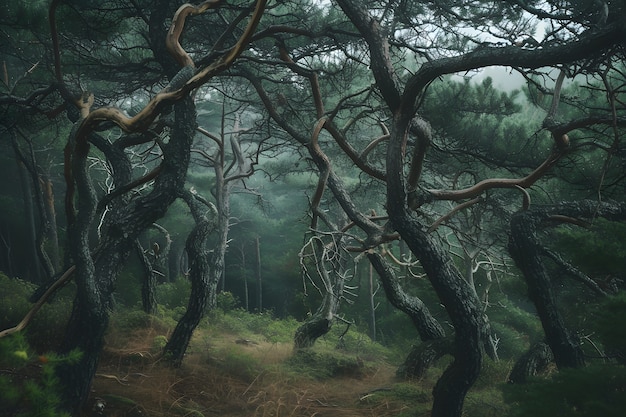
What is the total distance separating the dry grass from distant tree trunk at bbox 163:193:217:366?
0.26 meters

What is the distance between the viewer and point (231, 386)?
23.5 ft

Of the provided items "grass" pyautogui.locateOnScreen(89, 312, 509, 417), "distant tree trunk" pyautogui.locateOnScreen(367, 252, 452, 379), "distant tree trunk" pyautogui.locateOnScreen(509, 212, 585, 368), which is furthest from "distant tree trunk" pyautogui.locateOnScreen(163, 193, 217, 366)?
"distant tree trunk" pyautogui.locateOnScreen(509, 212, 585, 368)

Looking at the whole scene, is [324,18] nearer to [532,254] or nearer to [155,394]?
[532,254]

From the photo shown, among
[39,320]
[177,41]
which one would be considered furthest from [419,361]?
[177,41]

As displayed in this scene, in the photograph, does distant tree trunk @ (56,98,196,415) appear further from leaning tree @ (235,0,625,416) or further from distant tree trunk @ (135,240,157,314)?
distant tree trunk @ (135,240,157,314)

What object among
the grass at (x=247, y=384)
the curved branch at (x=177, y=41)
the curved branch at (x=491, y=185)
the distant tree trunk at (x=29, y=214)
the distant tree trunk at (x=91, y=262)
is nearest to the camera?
the curved branch at (x=177, y=41)

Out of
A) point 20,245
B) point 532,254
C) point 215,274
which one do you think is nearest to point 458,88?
point 532,254

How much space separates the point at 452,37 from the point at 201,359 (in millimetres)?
5887

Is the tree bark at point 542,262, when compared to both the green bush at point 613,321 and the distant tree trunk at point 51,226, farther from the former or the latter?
the distant tree trunk at point 51,226

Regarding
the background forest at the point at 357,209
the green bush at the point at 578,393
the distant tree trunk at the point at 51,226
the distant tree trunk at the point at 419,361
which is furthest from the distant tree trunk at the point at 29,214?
the green bush at the point at 578,393

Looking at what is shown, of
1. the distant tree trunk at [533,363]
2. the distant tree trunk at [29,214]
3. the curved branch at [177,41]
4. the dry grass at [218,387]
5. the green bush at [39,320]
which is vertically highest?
the curved branch at [177,41]

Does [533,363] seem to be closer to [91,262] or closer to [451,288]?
[451,288]

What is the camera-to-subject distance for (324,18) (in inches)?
341

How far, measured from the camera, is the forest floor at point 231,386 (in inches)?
243
